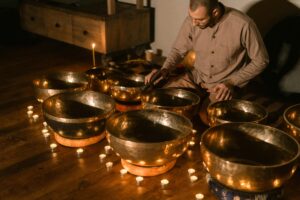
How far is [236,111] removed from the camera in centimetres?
234

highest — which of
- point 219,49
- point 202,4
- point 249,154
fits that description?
point 202,4

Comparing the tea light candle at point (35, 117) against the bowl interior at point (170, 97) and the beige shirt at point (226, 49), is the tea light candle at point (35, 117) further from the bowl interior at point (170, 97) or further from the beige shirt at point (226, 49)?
the beige shirt at point (226, 49)

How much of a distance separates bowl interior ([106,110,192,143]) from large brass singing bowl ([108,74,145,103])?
41 centimetres

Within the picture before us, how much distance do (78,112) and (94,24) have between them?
134cm

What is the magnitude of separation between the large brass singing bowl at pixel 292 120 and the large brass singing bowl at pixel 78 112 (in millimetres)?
877

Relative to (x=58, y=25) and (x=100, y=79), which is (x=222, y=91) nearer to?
(x=100, y=79)

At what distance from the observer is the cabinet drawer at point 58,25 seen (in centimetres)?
378

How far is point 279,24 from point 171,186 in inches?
65.9

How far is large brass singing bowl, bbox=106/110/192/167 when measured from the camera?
184cm

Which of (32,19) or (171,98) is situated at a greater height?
(32,19)

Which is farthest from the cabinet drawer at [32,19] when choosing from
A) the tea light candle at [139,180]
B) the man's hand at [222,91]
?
the tea light candle at [139,180]

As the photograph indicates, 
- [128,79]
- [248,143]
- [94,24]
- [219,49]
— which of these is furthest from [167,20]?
[248,143]

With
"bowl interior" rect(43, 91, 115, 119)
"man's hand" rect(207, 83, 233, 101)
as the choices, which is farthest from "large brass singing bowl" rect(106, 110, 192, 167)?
"man's hand" rect(207, 83, 233, 101)

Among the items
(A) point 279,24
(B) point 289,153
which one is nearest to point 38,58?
(A) point 279,24
